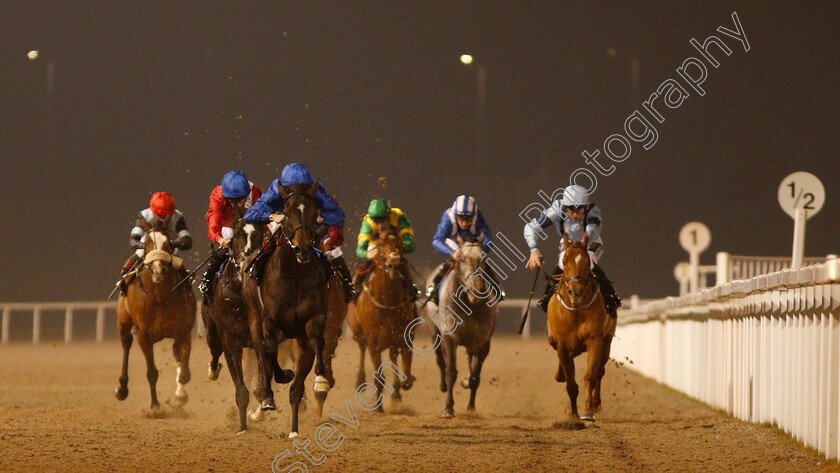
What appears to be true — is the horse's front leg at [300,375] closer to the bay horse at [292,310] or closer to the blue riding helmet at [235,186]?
the bay horse at [292,310]

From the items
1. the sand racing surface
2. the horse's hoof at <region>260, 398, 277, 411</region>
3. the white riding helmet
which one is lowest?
the sand racing surface

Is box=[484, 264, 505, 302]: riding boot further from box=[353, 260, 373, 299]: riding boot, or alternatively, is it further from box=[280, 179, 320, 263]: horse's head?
box=[280, 179, 320, 263]: horse's head

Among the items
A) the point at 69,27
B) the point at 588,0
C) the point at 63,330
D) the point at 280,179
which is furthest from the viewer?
the point at 588,0

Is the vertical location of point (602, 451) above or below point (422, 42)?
below

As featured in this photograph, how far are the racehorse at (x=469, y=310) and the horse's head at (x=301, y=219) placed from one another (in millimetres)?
3594

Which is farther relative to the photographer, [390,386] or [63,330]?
[63,330]

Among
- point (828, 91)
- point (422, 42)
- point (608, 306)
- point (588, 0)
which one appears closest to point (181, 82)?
point (422, 42)

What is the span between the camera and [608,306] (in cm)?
1113

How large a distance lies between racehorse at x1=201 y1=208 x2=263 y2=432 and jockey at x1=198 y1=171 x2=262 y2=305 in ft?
1.16

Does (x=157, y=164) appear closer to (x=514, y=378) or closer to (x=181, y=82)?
(x=181, y=82)

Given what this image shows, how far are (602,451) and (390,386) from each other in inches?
201

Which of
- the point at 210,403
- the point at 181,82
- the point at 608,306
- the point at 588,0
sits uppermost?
the point at 588,0

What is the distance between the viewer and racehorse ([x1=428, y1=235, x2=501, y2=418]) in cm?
1223

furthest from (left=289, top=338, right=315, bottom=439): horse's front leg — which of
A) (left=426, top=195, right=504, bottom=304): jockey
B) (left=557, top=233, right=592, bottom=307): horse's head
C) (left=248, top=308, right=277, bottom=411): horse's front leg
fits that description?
(left=426, top=195, right=504, bottom=304): jockey
